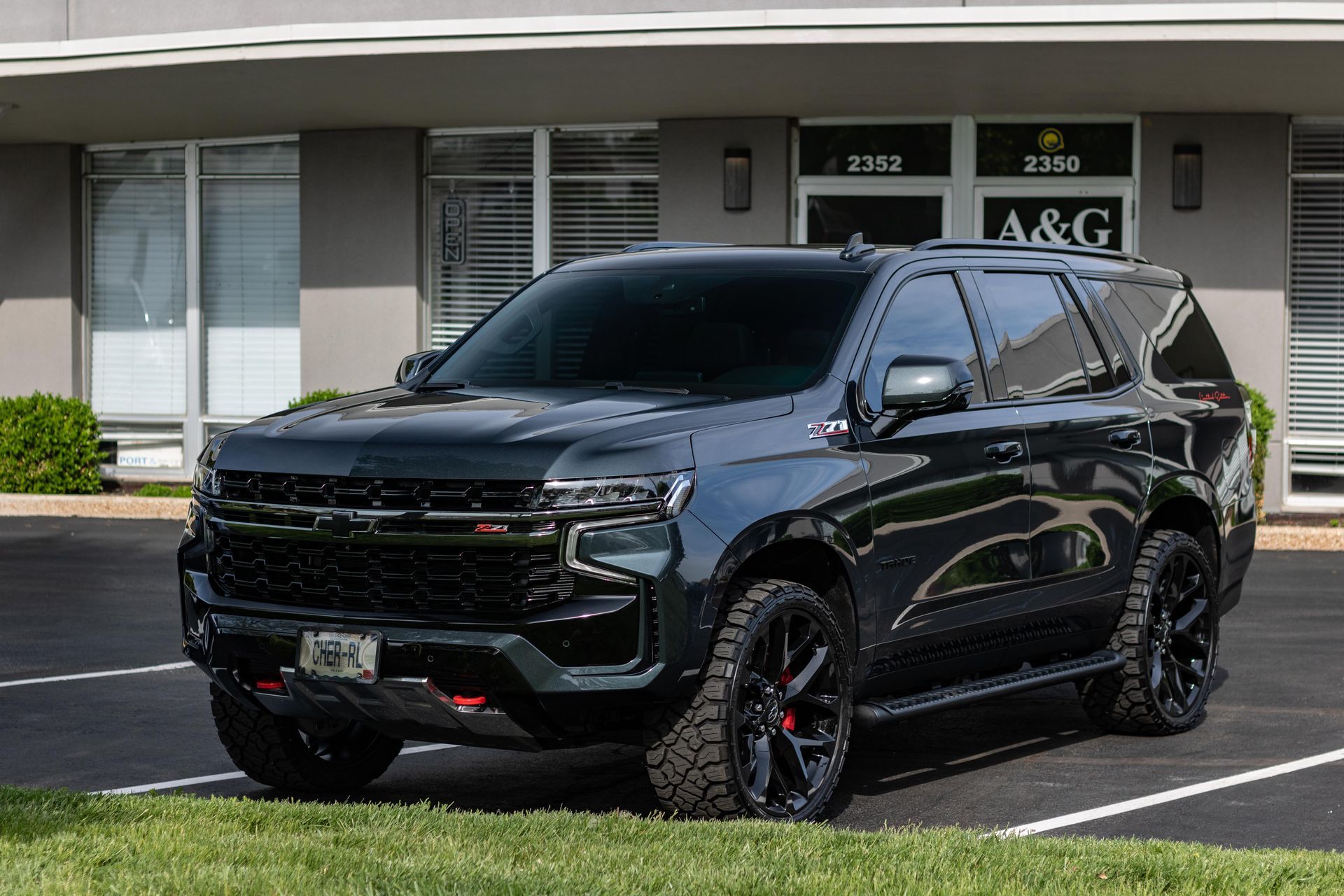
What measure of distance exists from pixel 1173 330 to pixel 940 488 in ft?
8.26

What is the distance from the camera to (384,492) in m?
5.68

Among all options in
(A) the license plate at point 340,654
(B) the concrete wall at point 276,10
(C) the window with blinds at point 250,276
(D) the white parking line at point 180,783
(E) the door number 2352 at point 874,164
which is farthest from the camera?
(C) the window with blinds at point 250,276

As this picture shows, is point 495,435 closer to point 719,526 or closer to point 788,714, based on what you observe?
point 719,526

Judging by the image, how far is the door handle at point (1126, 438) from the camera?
780 centimetres

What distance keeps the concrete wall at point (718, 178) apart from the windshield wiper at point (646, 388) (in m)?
11.6

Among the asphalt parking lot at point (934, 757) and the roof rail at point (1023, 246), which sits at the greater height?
the roof rail at point (1023, 246)

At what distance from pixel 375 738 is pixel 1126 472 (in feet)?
11.2

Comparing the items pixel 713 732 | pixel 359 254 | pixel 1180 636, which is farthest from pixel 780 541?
pixel 359 254

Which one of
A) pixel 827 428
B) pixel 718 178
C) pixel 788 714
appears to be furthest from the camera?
pixel 718 178

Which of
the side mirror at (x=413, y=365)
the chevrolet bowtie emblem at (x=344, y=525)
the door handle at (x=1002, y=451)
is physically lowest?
the chevrolet bowtie emblem at (x=344, y=525)

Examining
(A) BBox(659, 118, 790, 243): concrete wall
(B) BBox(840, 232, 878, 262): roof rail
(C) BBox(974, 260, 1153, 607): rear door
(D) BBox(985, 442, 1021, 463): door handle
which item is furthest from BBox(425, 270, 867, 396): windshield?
(A) BBox(659, 118, 790, 243): concrete wall

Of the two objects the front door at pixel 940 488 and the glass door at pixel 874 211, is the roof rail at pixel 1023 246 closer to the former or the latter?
the front door at pixel 940 488

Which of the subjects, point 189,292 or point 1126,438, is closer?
point 1126,438

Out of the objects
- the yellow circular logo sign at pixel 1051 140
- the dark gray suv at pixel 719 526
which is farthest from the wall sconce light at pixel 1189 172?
the dark gray suv at pixel 719 526
